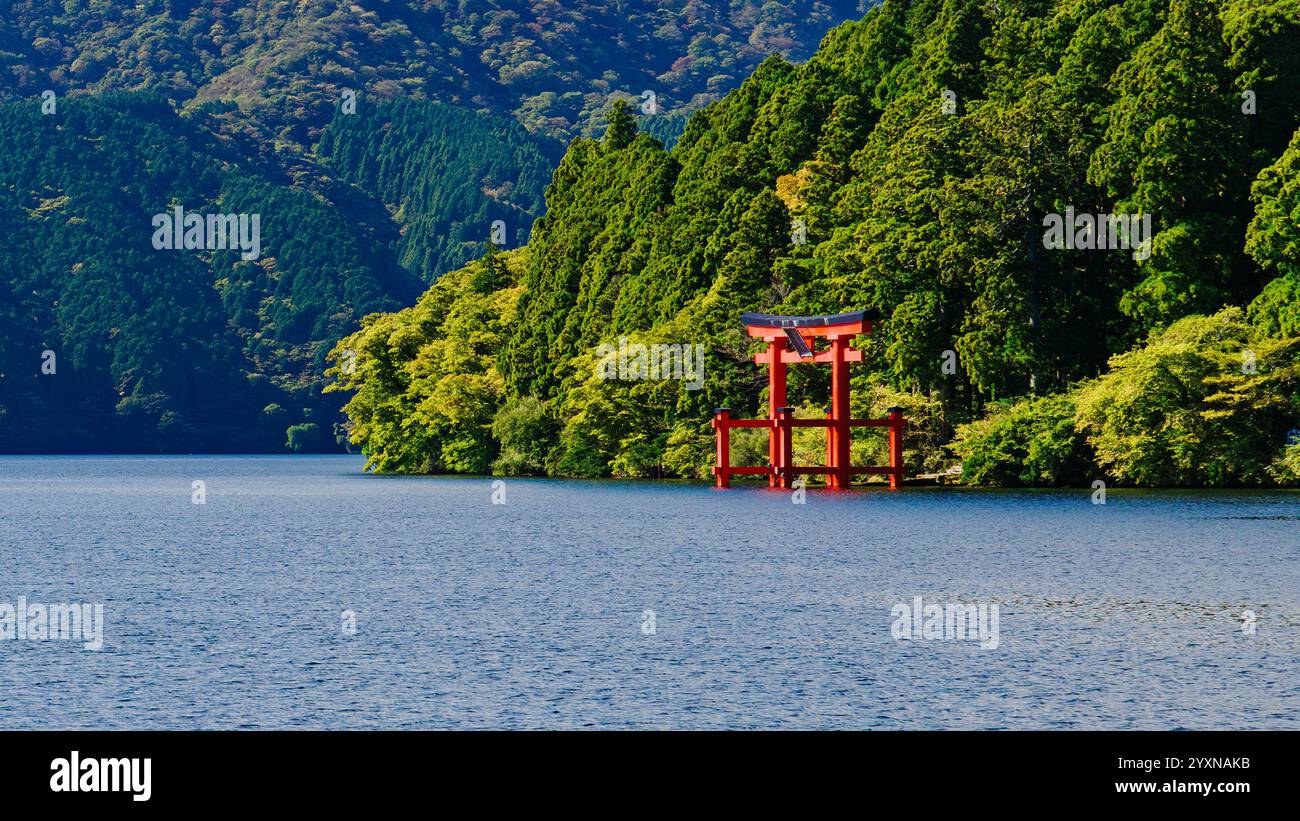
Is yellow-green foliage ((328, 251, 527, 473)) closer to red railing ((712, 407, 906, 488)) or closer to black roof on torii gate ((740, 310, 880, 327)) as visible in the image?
black roof on torii gate ((740, 310, 880, 327))

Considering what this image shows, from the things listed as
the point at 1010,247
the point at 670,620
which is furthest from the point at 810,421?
the point at 670,620

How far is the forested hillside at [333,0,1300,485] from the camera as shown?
176 ft

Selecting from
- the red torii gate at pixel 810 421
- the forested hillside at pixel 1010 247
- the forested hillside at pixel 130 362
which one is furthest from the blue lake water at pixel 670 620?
the forested hillside at pixel 130 362

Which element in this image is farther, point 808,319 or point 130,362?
point 130,362

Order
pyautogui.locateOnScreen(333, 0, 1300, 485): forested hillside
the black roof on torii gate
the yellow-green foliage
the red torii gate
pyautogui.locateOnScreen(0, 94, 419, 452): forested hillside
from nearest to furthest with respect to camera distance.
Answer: pyautogui.locateOnScreen(333, 0, 1300, 485): forested hillside < the black roof on torii gate < the red torii gate < the yellow-green foliage < pyautogui.locateOnScreen(0, 94, 419, 452): forested hillside

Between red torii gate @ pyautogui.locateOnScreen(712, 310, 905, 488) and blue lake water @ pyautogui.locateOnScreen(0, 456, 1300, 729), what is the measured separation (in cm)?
1205

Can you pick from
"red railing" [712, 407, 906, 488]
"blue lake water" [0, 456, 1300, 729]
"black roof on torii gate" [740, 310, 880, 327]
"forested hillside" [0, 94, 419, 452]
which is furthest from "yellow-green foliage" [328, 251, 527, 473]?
"forested hillside" [0, 94, 419, 452]

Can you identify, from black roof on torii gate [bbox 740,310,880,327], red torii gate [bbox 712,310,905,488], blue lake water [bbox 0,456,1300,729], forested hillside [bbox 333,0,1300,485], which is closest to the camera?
blue lake water [bbox 0,456,1300,729]

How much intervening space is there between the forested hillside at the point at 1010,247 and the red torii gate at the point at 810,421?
251 cm

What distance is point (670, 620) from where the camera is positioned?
2325cm

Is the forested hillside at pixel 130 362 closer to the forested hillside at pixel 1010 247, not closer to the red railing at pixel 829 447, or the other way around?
the forested hillside at pixel 1010 247

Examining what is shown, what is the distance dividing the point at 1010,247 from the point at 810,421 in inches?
338

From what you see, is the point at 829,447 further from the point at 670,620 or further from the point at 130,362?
the point at 130,362
